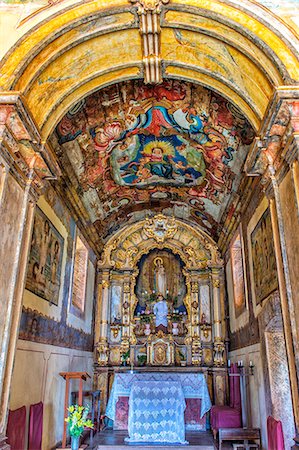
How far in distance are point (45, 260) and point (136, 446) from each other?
4.45 m

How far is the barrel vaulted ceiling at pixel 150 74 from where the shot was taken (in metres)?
4.91

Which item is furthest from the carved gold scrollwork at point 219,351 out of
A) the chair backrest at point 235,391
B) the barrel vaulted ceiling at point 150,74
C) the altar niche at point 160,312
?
the barrel vaulted ceiling at point 150,74

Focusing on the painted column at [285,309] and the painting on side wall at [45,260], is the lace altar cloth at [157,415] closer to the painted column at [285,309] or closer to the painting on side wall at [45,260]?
the painting on side wall at [45,260]

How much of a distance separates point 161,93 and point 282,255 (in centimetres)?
453

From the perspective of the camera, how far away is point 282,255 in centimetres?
488

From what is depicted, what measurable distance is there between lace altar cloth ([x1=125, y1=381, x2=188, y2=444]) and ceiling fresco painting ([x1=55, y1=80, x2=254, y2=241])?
200 inches

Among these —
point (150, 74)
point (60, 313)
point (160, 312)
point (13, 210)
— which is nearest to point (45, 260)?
point (60, 313)

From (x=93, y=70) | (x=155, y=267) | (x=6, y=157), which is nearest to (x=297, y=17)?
(x=93, y=70)

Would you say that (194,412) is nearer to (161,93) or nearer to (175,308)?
(175,308)

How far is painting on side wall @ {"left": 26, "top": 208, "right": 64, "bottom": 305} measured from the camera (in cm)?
669

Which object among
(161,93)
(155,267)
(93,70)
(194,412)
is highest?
(161,93)

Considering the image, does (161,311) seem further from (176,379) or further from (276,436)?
(276,436)

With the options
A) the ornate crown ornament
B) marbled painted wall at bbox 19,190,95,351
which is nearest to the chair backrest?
marbled painted wall at bbox 19,190,95,351

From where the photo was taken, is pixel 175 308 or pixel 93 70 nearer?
pixel 93 70
